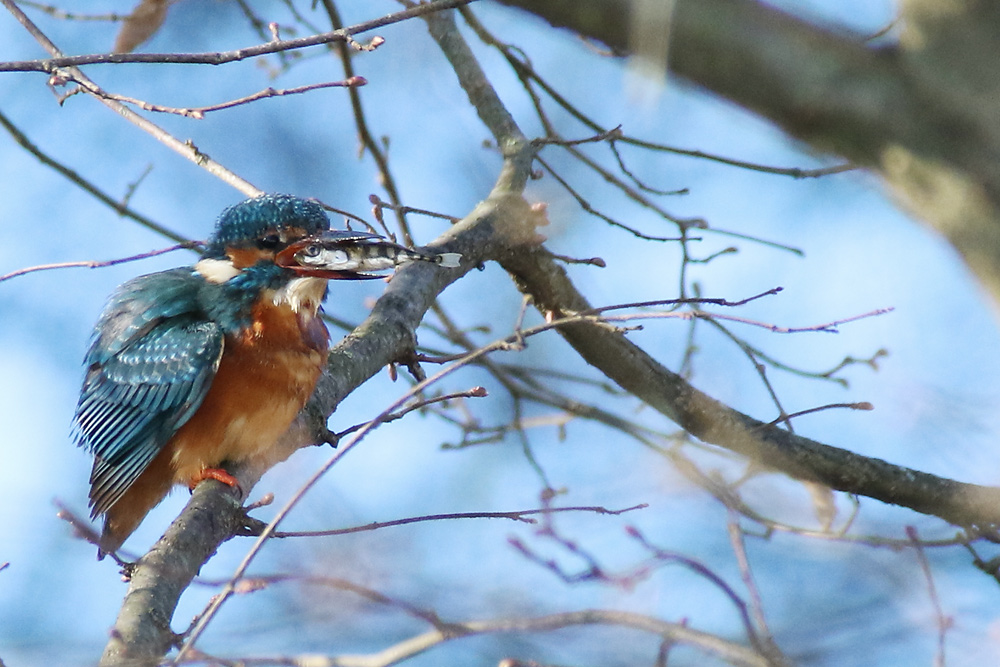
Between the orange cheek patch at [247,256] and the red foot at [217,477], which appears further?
the orange cheek patch at [247,256]

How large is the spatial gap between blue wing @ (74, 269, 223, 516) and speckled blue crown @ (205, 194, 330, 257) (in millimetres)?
220

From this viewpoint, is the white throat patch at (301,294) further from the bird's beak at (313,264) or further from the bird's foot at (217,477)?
the bird's foot at (217,477)

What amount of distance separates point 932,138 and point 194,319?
2611mm

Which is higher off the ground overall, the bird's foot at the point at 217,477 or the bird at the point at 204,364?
the bird at the point at 204,364

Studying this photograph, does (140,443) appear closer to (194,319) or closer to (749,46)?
(194,319)

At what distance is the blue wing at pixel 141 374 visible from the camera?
3.10 m

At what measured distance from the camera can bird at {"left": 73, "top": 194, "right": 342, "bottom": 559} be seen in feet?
9.98

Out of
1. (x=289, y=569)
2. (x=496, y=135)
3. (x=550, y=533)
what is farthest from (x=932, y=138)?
(x=496, y=135)

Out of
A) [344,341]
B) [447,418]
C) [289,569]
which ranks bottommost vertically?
[289,569]

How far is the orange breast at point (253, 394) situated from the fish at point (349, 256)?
0.66 ft

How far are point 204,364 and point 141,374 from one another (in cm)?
30

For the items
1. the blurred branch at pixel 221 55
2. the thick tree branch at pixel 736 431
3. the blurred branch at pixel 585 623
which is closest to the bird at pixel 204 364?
the thick tree branch at pixel 736 431

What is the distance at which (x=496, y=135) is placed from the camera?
3654mm

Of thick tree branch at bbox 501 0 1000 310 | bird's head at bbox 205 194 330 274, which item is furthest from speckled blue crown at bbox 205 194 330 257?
thick tree branch at bbox 501 0 1000 310
